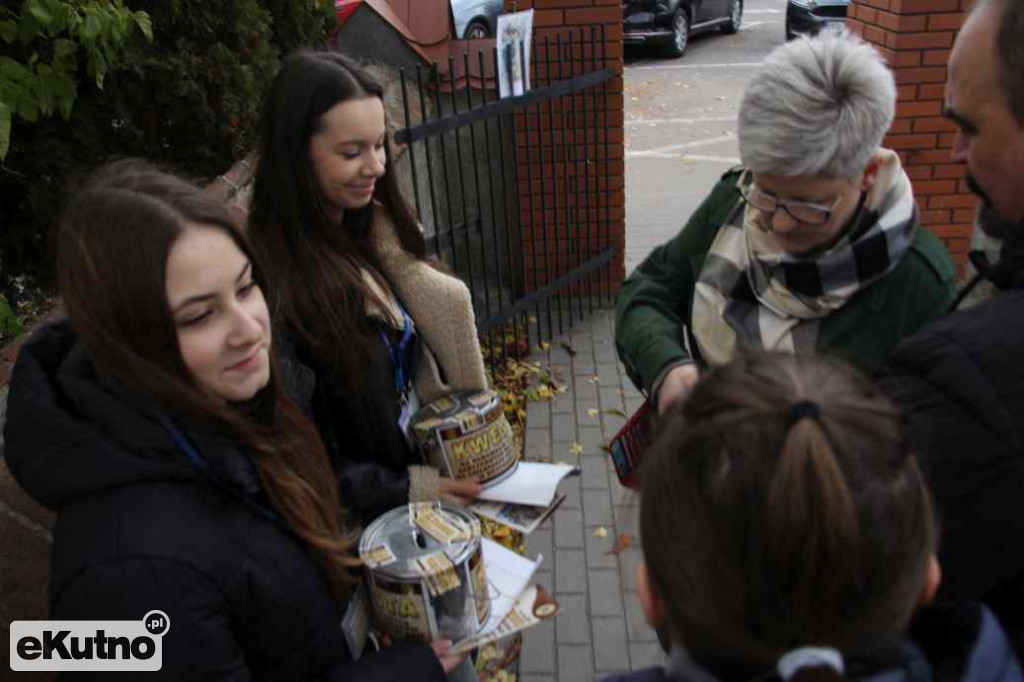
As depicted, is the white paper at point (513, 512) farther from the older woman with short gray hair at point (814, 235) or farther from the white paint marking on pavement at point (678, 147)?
the white paint marking on pavement at point (678, 147)

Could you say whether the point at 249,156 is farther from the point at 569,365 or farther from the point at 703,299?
the point at 703,299

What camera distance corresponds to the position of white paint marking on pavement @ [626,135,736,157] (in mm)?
9258

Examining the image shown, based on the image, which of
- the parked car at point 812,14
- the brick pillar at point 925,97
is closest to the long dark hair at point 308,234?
the brick pillar at point 925,97

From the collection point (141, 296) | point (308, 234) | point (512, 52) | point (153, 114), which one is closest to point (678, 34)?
point (512, 52)

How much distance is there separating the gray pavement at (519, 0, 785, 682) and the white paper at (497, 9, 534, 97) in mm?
1616

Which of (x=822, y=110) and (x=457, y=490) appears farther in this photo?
(x=457, y=490)

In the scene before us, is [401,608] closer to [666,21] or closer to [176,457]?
[176,457]

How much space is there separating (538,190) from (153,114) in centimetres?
247

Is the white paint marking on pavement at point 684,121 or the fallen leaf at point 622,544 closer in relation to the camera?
the fallen leaf at point 622,544

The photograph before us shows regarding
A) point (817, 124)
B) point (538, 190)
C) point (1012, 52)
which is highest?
point (1012, 52)

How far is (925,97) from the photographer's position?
4.52 meters

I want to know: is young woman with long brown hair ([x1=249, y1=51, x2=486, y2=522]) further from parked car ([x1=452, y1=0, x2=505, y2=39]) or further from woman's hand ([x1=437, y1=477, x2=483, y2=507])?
parked car ([x1=452, y1=0, x2=505, y2=39])

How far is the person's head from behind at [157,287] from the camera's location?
133 cm

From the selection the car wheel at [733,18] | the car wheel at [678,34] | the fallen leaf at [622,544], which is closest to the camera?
the fallen leaf at [622,544]
